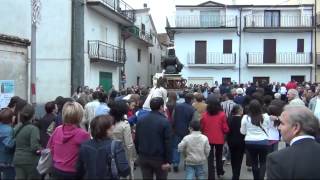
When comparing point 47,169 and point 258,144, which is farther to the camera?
point 258,144

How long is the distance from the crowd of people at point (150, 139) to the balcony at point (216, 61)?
31.5 m

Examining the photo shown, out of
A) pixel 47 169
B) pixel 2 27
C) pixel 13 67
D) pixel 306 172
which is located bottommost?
pixel 47 169

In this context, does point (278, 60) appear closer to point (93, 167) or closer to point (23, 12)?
point (23, 12)

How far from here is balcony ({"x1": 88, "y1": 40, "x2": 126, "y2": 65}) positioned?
29000mm

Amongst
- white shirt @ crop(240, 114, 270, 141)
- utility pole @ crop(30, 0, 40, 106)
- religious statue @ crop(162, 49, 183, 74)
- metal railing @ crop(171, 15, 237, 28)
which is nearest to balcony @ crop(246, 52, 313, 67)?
metal railing @ crop(171, 15, 237, 28)

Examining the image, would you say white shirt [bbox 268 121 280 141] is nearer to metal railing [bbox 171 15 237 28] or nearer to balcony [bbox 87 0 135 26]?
balcony [bbox 87 0 135 26]

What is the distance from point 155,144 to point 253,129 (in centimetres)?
261

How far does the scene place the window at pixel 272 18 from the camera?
4441 cm

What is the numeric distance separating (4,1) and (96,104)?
5.08 metres

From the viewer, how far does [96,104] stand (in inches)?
452

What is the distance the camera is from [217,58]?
44250 mm

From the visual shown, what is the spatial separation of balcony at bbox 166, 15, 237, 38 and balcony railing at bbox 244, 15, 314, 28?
142cm

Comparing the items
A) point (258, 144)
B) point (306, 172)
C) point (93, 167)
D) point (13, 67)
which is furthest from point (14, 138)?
point (13, 67)

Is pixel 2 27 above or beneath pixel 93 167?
above
